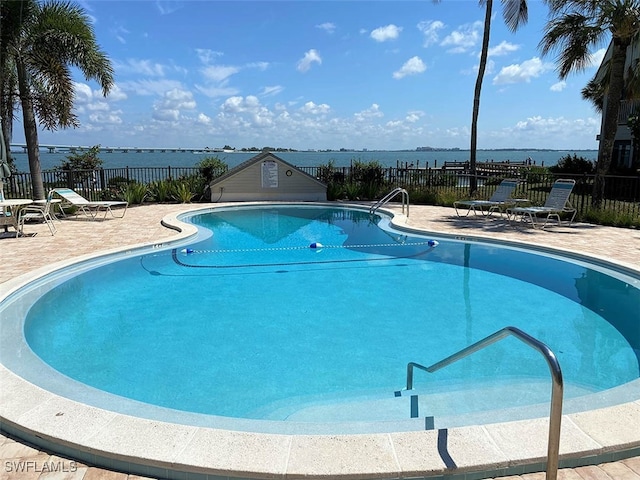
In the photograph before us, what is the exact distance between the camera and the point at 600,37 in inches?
491

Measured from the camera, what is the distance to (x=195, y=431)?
2.87 m

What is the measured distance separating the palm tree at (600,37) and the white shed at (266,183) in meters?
9.41

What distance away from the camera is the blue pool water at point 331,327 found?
14.4 ft

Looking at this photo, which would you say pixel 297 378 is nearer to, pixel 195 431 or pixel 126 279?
pixel 195 431

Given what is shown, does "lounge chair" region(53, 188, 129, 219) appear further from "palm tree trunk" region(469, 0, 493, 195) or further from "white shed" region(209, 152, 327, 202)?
"palm tree trunk" region(469, 0, 493, 195)

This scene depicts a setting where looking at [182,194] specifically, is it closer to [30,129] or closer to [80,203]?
[80,203]

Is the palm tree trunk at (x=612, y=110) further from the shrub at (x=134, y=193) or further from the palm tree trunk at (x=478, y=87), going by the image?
the shrub at (x=134, y=193)

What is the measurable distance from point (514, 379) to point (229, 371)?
2.90 metres

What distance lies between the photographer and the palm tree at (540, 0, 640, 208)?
38.0 feet

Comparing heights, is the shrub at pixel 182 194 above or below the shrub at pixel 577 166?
below

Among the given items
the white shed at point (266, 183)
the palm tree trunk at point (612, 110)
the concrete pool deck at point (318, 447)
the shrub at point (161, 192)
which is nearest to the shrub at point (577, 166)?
the palm tree trunk at point (612, 110)

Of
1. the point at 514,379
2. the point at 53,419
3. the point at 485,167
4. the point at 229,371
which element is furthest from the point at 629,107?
the point at 53,419

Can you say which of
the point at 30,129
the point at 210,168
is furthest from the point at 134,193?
the point at 30,129

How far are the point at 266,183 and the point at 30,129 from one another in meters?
8.25
